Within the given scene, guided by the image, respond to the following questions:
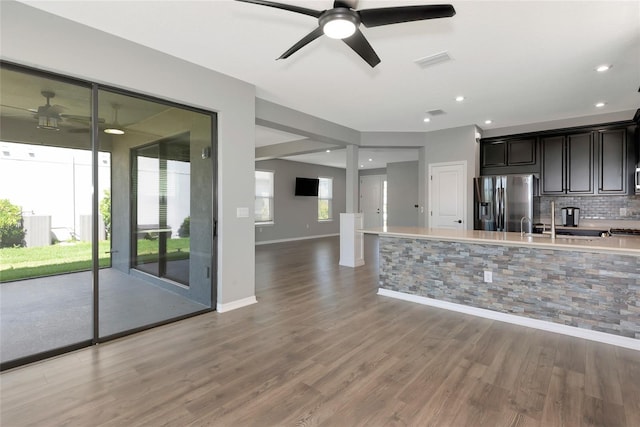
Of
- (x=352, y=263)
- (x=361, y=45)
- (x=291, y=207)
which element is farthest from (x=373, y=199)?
(x=361, y=45)

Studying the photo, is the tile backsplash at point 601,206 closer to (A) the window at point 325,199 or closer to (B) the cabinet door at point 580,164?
(B) the cabinet door at point 580,164

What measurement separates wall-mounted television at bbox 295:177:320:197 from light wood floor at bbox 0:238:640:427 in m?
7.38

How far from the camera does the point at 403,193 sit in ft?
35.7

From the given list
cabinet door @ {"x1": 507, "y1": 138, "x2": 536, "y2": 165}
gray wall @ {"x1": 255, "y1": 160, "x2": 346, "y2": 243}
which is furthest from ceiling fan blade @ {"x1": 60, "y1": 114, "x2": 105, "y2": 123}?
gray wall @ {"x1": 255, "y1": 160, "x2": 346, "y2": 243}

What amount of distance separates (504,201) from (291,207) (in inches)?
260

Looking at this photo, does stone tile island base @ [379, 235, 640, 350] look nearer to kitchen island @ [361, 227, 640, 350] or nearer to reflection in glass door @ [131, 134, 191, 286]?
kitchen island @ [361, 227, 640, 350]

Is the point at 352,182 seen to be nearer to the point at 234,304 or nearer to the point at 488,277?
the point at 488,277

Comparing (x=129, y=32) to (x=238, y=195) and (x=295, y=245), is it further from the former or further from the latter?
(x=295, y=245)

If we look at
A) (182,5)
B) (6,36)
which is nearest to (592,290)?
(182,5)

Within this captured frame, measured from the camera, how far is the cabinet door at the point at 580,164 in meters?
5.06

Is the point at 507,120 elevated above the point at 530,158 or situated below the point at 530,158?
above

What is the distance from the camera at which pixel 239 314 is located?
3506 mm

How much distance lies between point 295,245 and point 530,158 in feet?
20.5

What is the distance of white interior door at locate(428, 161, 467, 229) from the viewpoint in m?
5.91
